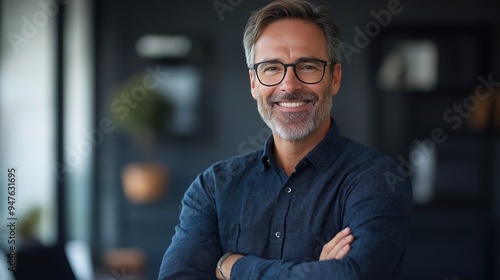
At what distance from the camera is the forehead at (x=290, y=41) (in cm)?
183

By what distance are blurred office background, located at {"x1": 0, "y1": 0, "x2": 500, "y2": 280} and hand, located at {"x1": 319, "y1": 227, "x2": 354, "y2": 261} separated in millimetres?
3112

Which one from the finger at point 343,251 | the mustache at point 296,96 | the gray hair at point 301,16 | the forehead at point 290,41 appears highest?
the gray hair at point 301,16

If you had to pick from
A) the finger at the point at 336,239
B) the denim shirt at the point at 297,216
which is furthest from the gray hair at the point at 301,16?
the finger at the point at 336,239

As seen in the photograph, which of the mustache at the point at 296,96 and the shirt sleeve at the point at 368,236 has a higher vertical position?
the mustache at the point at 296,96

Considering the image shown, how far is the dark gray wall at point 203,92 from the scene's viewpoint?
4777 mm

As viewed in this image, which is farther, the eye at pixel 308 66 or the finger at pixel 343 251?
the eye at pixel 308 66

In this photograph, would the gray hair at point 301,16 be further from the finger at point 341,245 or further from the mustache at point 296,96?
the finger at point 341,245

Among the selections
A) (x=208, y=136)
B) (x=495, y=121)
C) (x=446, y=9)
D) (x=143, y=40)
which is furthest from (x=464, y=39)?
(x=143, y=40)

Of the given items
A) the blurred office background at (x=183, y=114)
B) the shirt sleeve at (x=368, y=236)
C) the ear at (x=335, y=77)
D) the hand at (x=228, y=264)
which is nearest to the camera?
the shirt sleeve at (x=368, y=236)

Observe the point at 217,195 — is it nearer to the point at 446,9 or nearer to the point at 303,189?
the point at 303,189

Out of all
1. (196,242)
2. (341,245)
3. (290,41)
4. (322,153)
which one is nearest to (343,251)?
(341,245)

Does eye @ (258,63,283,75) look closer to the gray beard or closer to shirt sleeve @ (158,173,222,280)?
the gray beard

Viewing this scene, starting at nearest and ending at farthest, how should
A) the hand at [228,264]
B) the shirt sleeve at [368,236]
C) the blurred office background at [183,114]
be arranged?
the shirt sleeve at [368,236] < the hand at [228,264] < the blurred office background at [183,114]

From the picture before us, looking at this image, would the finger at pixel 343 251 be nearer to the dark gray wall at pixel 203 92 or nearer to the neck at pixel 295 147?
the neck at pixel 295 147
